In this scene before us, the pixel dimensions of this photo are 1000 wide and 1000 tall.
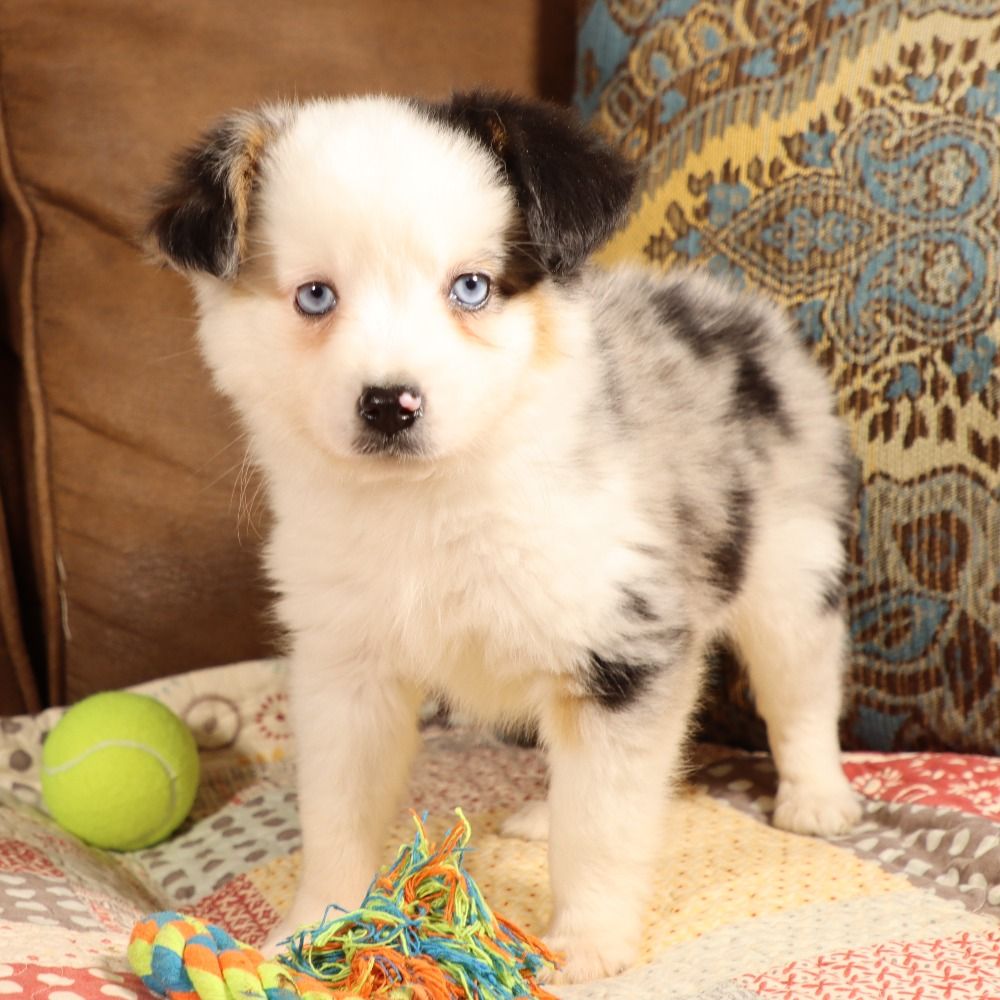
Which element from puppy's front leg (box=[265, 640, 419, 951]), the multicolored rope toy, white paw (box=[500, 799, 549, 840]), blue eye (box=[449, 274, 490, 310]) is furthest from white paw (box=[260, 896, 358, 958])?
blue eye (box=[449, 274, 490, 310])

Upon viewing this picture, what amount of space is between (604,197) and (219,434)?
1.29 metres

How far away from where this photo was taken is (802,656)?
221cm

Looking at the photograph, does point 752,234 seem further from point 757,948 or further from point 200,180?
point 757,948

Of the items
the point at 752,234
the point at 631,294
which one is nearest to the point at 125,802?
the point at 631,294

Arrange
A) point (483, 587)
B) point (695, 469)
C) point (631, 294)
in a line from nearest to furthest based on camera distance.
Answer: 1. point (483, 587)
2. point (695, 469)
3. point (631, 294)

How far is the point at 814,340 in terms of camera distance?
247 centimetres

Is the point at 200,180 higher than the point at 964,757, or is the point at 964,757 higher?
the point at 200,180

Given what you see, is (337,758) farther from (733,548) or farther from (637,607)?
(733,548)

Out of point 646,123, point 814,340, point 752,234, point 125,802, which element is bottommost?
point 125,802

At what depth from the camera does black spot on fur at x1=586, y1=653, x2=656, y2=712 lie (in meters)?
1.75

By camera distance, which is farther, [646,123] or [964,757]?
[646,123]

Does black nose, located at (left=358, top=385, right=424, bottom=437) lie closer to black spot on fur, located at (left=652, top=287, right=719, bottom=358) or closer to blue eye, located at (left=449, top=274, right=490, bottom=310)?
blue eye, located at (left=449, top=274, right=490, bottom=310)

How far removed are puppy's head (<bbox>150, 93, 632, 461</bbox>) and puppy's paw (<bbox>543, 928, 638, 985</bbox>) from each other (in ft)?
2.24

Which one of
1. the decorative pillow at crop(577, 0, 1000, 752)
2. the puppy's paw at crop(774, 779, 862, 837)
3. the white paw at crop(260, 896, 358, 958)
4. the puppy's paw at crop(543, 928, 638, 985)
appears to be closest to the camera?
the puppy's paw at crop(543, 928, 638, 985)
